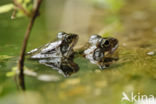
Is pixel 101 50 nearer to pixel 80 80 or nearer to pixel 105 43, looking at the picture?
pixel 105 43

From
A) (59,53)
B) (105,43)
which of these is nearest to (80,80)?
(59,53)

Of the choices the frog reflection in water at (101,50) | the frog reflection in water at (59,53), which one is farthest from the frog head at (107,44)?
the frog reflection in water at (59,53)

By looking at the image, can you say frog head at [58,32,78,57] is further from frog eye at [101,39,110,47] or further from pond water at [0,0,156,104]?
frog eye at [101,39,110,47]

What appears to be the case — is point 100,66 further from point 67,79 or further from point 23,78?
point 23,78

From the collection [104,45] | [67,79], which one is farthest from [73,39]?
[67,79]

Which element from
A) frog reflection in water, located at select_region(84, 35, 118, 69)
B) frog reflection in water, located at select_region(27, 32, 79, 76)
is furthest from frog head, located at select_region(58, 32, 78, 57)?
frog reflection in water, located at select_region(84, 35, 118, 69)
